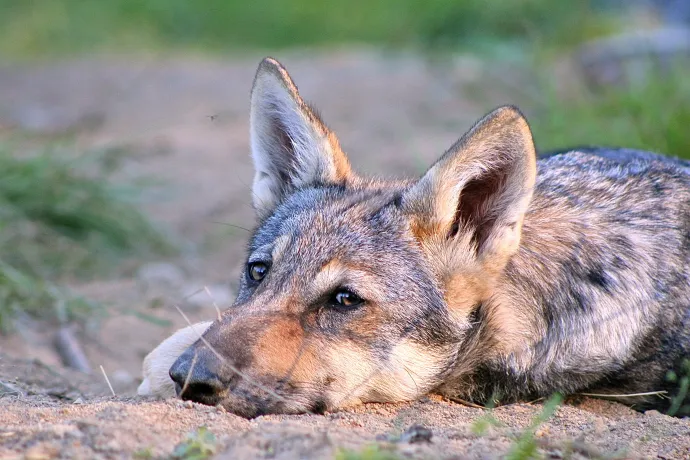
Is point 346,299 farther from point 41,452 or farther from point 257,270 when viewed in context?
point 41,452

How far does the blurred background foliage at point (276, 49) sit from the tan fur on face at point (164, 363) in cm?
154

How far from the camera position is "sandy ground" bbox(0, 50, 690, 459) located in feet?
9.95

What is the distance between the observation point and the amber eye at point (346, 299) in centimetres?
375

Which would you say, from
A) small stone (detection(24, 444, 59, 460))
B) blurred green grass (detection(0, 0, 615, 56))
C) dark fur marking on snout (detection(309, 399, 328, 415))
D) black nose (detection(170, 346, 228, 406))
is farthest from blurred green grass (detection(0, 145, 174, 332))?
blurred green grass (detection(0, 0, 615, 56))

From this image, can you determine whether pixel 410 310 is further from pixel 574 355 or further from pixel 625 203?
pixel 625 203

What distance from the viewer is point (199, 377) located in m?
3.40

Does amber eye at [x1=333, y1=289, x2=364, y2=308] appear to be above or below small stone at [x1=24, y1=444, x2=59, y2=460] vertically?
above

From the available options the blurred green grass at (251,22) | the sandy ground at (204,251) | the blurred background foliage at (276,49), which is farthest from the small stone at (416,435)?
the blurred green grass at (251,22)

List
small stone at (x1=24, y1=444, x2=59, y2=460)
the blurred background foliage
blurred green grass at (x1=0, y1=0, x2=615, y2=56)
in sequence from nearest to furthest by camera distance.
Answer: small stone at (x1=24, y1=444, x2=59, y2=460), the blurred background foliage, blurred green grass at (x1=0, y1=0, x2=615, y2=56)

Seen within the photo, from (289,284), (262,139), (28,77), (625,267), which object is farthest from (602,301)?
(28,77)

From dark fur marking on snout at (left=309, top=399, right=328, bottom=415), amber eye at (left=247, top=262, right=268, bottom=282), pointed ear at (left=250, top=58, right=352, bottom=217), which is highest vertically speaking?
pointed ear at (left=250, top=58, right=352, bottom=217)

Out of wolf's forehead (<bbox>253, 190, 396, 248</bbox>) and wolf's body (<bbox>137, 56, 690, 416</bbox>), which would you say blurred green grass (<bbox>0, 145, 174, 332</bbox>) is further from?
wolf's body (<bbox>137, 56, 690, 416</bbox>)

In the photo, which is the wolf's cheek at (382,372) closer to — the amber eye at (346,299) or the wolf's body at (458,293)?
the wolf's body at (458,293)

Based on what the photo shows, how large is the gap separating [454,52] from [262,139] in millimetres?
7780
